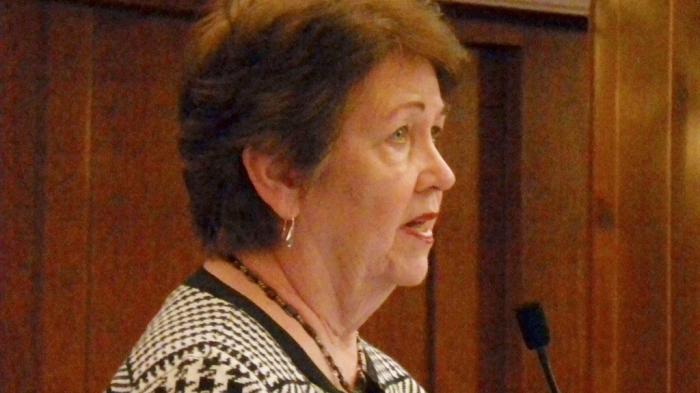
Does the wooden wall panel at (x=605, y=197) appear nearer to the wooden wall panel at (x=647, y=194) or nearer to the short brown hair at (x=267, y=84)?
the wooden wall panel at (x=647, y=194)

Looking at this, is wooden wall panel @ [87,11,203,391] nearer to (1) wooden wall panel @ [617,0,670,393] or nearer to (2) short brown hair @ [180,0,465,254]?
(1) wooden wall panel @ [617,0,670,393]

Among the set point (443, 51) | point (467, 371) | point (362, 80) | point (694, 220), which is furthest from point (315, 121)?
point (467, 371)

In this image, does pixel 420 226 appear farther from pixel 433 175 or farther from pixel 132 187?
pixel 132 187

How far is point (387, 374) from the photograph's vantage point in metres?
1.38

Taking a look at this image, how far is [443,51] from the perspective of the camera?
1291mm

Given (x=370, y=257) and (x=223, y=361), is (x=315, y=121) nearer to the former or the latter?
(x=370, y=257)

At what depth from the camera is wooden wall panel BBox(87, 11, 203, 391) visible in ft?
6.82

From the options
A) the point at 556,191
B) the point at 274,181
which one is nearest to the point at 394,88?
the point at 274,181

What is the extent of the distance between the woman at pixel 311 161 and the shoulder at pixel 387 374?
7 cm

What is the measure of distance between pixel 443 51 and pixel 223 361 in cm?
43

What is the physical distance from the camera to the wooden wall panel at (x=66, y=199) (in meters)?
2.02

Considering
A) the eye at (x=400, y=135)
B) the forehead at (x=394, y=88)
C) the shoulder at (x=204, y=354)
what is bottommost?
the shoulder at (x=204, y=354)

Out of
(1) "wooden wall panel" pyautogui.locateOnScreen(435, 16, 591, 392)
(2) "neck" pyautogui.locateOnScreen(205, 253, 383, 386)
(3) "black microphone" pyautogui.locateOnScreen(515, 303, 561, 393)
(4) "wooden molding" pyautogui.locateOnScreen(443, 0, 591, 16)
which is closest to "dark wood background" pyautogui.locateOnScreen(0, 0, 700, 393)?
(4) "wooden molding" pyautogui.locateOnScreen(443, 0, 591, 16)

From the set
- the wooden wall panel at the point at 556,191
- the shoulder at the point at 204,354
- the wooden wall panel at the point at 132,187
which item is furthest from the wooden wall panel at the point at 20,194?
the wooden wall panel at the point at 556,191
